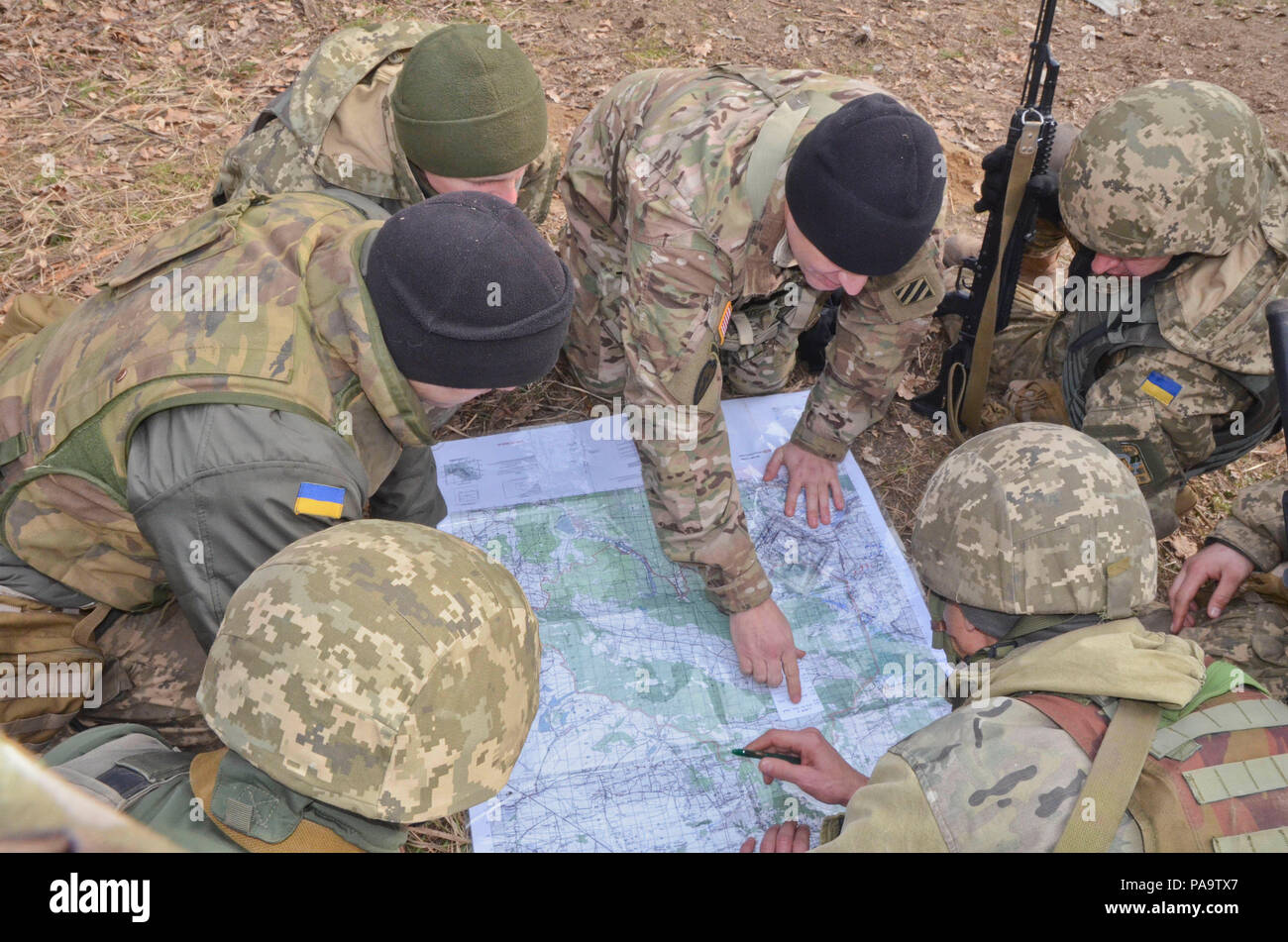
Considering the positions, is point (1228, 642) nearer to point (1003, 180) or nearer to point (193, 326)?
point (1003, 180)

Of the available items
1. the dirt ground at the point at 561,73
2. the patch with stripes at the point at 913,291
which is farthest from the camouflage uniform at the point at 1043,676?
the dirt ground at the point at 561,73

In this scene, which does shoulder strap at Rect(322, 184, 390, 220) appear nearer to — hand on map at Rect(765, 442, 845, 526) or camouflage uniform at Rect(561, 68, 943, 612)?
camouflage uniform at Rect(561, 68, 943, 612)

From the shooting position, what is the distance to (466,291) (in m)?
2.03

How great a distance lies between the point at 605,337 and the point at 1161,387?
204cm

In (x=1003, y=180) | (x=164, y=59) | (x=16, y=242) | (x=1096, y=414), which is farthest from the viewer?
(x=164, y=59)

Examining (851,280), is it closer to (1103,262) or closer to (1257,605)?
(1103,262)

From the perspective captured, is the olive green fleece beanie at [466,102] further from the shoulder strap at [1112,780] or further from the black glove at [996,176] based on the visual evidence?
the shoulder strap at [1112,780]

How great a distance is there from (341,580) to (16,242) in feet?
12.2

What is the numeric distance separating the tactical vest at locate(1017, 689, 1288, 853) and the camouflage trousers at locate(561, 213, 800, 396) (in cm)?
211

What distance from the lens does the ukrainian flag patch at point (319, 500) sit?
205 cm

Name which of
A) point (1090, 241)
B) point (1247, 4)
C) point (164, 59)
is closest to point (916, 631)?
point (1090, 241)

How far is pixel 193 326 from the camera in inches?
83.8

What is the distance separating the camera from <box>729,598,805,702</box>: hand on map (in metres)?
2.96

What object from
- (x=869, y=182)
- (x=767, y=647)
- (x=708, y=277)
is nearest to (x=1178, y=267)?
(x=869, y=182)
